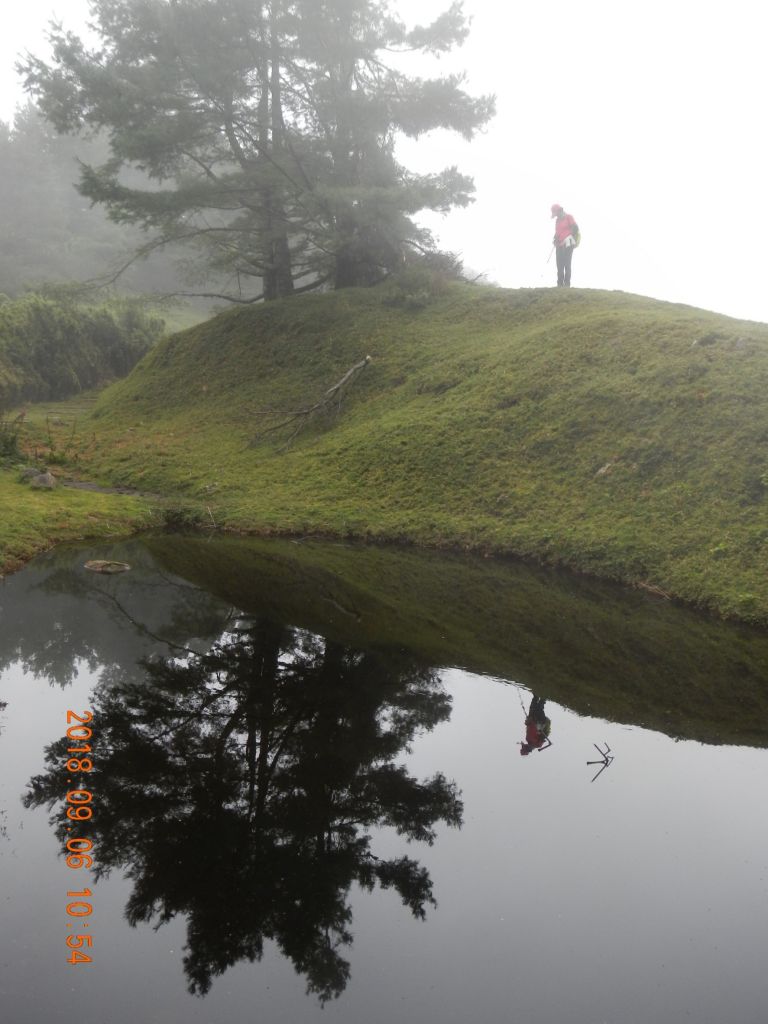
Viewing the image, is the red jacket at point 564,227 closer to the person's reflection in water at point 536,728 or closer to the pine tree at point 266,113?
the pine tree at point 266,113

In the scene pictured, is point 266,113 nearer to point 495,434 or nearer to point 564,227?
point 564,227

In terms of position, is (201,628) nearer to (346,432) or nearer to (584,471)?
(584,471)

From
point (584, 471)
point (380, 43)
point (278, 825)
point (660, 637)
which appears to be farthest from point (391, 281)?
point (278, 825)

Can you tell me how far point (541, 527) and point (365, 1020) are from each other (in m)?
10.1

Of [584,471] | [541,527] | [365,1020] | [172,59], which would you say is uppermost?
[172,59]

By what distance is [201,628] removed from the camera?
8789mm

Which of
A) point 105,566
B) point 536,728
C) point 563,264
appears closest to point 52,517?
point 105,566

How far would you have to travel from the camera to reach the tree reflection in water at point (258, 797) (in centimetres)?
420

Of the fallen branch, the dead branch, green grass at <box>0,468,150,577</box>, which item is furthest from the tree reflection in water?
the dead branch

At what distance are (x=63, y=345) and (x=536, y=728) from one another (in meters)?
27.5

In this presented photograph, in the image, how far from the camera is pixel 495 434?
15.6 metres

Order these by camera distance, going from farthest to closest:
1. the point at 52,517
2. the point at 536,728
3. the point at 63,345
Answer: the point at 63,345, the point at 52,517, the point at 536,728
